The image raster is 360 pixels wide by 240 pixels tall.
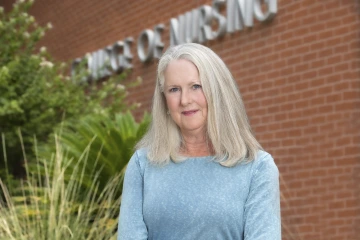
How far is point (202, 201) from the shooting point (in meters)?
2.74

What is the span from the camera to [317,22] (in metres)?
8.47

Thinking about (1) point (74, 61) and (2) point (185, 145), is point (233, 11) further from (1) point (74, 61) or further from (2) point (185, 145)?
(2) point (185, 145)

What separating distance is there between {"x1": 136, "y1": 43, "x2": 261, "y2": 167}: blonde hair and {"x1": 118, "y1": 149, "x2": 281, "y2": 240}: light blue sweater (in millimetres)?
38

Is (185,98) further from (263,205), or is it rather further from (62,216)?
(62,216)

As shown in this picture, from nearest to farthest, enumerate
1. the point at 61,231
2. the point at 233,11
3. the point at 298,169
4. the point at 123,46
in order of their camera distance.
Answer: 1. the point at 61,231
2. the point at 298,169
3. the point at 233,11
4. the point at 123,46

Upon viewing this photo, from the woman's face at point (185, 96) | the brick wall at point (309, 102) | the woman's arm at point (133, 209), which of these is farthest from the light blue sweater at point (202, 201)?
the brick wall at point (309, 102)

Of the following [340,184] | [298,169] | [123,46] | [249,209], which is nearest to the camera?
[249,209]

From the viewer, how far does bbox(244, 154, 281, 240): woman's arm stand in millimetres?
2689

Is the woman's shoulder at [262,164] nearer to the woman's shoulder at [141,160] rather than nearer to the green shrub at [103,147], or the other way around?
the woman's shoulder at [141,160]


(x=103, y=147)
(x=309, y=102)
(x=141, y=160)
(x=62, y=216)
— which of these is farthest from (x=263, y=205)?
(x=309, y=102)

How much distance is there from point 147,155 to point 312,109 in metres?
5.74

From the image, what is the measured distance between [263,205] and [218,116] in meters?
0.27

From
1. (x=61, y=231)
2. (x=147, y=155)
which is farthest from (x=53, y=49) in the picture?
(x=147, y=155)

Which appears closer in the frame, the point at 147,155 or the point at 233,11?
the point at 147,155
